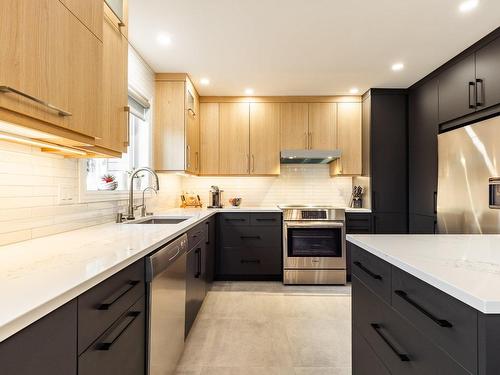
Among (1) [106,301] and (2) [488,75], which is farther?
(2) [488,75]

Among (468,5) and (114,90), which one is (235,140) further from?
(468,5)

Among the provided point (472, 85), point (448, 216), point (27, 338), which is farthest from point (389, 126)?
point (27, 338)

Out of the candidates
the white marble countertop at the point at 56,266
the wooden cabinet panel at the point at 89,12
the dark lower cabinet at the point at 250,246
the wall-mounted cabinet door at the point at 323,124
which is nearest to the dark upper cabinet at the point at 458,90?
the wall-mounted cabinet door at the point at 323,124

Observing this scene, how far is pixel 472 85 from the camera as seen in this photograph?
2.61 m

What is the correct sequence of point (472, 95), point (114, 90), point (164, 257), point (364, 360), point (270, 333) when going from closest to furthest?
point (364, 360) → point (164, 257) → point (114, 90) → point (270, 333) → point (472, 95)

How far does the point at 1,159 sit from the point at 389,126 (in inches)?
152

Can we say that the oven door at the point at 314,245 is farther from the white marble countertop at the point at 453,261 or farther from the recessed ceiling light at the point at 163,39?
the recessed ceiling light at the point at 163,39

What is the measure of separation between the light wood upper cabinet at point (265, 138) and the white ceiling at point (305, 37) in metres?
0.54

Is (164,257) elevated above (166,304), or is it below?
above

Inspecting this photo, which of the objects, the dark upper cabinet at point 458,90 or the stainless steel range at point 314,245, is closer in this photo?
the dark upper cabinet at point 458,90

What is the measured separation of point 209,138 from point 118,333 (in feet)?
10.5

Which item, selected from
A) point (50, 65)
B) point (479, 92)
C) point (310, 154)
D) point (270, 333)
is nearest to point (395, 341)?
point (270, 333)

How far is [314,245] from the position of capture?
360 centimetres

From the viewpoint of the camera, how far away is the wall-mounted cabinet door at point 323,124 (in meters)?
3.99
